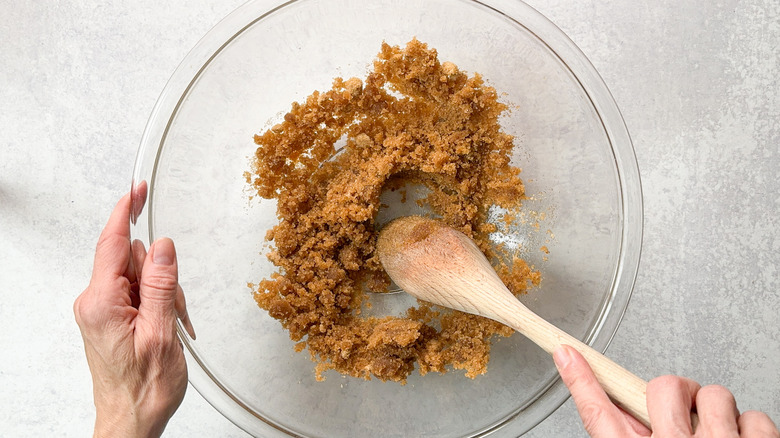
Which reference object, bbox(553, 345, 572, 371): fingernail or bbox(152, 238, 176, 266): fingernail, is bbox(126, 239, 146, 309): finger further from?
bbox(553, 345, 572, 371): fingernail

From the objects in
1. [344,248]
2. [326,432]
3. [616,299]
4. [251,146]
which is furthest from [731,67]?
[326,432]

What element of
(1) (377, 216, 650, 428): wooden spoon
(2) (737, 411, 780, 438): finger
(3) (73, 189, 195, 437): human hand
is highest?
(1) (377, 216, 650, 428): wooden spoon

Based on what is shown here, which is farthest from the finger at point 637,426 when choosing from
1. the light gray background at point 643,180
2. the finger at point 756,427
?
the light gray background at point 643,180

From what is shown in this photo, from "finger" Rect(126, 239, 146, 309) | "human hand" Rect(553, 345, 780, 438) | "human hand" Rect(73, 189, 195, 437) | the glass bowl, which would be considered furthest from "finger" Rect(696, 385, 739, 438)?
"finger" Rect(126, 239, 146, 309)

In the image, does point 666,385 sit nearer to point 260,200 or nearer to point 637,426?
point 637,426

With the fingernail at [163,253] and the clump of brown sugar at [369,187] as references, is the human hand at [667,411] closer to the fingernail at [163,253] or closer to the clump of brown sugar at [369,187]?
the clump of brown sugar at [369,187]
